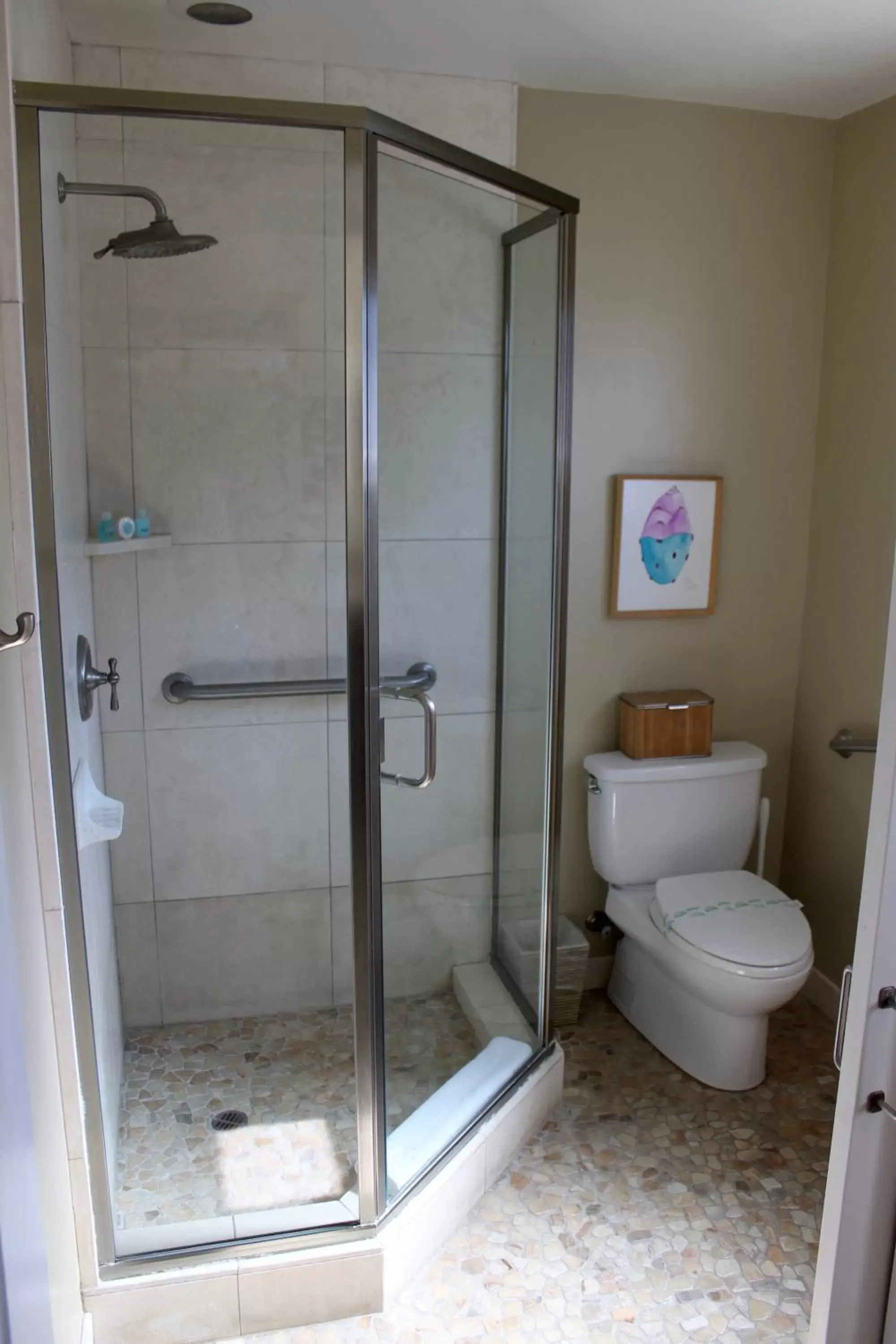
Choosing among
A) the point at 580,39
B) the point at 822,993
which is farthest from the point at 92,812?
the point at 822,993

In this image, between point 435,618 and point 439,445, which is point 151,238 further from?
point 435,618

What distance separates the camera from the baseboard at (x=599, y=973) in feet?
10.4

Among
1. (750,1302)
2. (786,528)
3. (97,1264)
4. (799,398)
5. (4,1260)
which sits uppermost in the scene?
(799,398)

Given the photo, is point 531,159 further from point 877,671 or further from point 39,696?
point 39,696

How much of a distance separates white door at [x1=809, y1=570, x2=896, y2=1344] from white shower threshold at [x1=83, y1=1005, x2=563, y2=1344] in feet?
2.80

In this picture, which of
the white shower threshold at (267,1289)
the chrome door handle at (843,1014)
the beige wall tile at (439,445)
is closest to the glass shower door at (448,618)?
the beige wall tile at (439,445)

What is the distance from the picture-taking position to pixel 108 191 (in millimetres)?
1876

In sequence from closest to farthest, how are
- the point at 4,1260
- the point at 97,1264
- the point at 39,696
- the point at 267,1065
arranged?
the point at 4,1260, the point at 39,696, the point at 97,1264, the point at 267,1065

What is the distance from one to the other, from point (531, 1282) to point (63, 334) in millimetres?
1991

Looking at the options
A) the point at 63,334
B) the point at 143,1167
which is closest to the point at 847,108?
the point at 63,334

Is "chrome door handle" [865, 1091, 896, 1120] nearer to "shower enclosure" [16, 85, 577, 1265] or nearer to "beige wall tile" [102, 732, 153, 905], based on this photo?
"shower enclosure" [16, 85, 577, 1265]

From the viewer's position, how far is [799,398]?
2996mm

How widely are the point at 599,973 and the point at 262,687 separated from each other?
4.93 ft

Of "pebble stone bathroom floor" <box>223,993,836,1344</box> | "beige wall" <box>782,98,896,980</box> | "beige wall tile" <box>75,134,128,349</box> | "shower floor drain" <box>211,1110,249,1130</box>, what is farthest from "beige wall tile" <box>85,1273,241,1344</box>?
"beige wall" <box>782,98,896,980</box>
